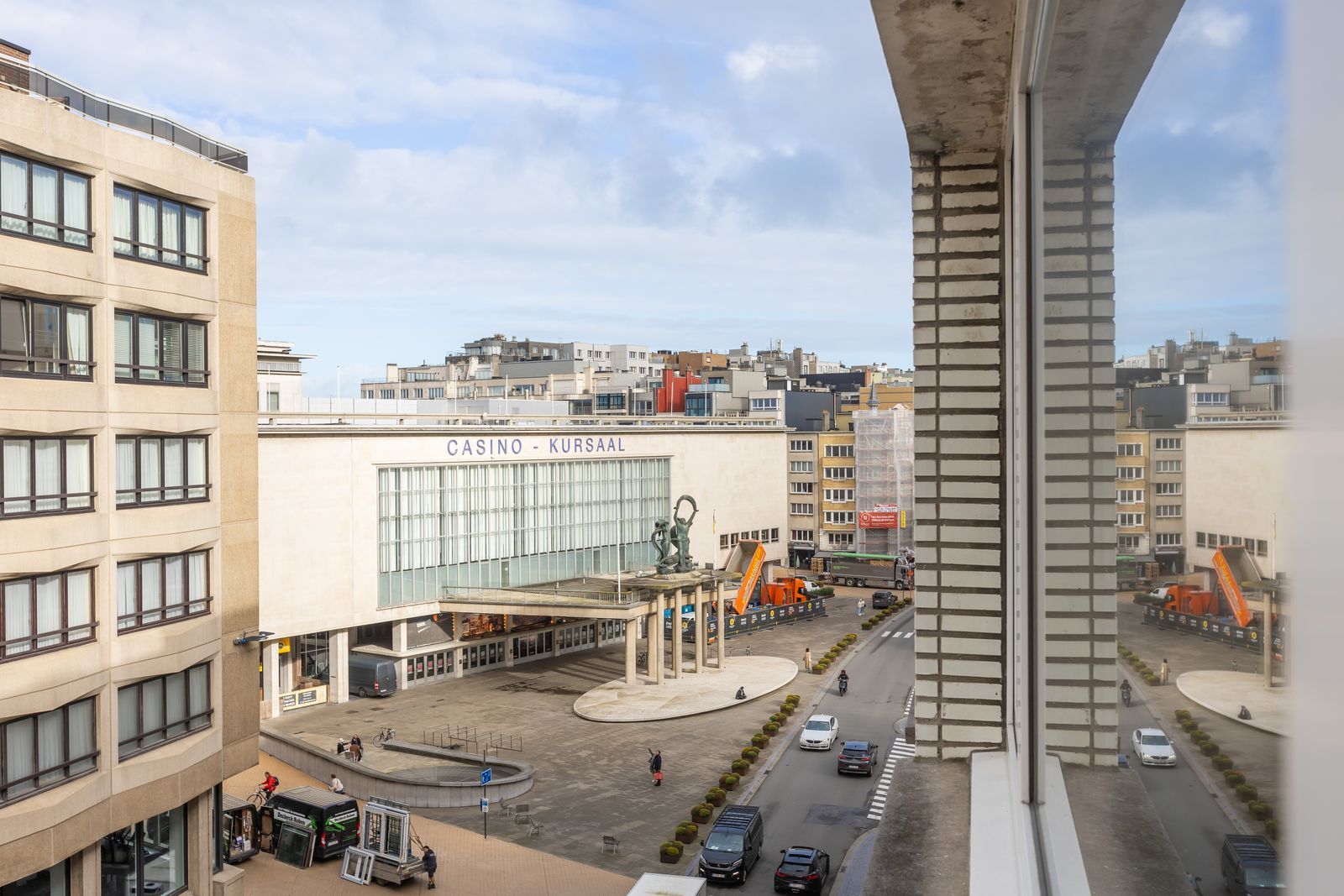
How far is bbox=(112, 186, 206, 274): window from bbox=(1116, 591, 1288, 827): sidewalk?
1972cm

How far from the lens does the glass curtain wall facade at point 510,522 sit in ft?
146

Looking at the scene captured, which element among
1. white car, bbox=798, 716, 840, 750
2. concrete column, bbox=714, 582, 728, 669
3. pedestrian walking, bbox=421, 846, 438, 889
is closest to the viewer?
pedestrian walking, bbox=421, 846, 438, 889

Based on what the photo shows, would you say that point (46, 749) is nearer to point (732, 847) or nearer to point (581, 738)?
point (732, 847)

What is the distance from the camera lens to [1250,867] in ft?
4.22

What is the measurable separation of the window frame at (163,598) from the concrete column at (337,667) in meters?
22.7

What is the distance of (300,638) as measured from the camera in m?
42.3

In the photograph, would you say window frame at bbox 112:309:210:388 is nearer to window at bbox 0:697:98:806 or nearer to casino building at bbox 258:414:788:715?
window at bbox 0:697:98:806

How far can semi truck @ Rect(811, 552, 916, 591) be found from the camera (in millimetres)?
73188

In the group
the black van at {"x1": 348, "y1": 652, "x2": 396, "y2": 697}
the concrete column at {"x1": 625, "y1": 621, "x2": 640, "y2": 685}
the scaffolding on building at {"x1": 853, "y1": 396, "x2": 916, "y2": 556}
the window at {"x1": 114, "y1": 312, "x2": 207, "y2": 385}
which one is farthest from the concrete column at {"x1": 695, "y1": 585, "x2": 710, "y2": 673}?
the scaffolding on building at {"x1": 853, "y1": 396, "x2": 916, "y2": 556}

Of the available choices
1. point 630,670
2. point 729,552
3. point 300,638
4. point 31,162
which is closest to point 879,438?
point 729,552

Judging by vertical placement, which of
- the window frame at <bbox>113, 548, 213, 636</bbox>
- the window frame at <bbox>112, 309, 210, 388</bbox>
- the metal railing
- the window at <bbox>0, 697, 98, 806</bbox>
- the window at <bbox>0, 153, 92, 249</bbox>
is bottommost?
the window at <bbox>0, 697, 98, 806</bbox>

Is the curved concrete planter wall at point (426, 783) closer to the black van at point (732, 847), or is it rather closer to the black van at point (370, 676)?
the black van at point (732, 847)

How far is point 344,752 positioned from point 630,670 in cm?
1262

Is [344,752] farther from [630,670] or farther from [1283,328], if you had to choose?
[1283,328]
